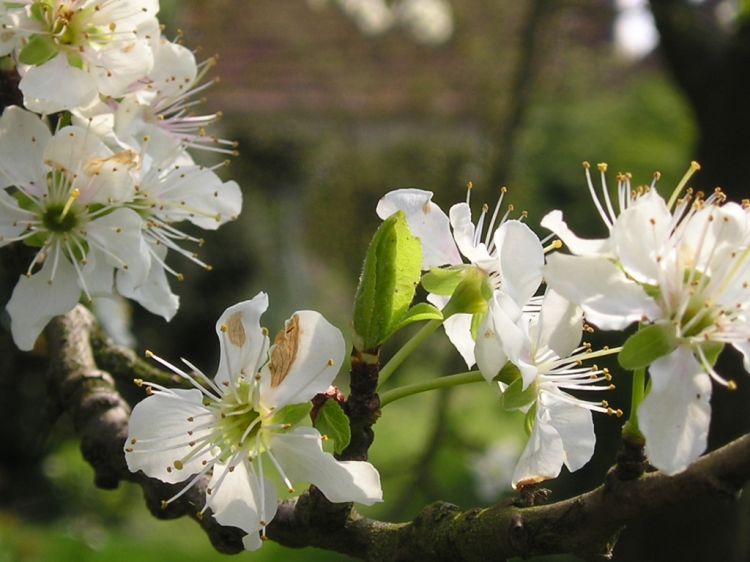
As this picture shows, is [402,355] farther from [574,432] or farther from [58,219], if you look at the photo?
[58,219]

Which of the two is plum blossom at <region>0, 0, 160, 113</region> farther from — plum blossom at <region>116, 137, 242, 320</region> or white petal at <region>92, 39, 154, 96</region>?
plum blossom at <region>116, 137, 242, 320</region>

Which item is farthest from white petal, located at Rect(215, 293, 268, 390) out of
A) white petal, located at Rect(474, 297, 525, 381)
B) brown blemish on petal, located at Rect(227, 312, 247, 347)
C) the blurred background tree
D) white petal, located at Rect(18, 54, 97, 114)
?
the blurred background tree

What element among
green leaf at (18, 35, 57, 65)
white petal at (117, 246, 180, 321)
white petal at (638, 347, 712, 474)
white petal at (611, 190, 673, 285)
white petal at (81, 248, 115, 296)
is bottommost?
white petal at (117, 246, 180, 321)

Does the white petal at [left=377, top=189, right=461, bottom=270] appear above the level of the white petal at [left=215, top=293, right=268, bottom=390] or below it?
above

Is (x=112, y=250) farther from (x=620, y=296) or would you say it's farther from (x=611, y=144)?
(x=611, y=144)

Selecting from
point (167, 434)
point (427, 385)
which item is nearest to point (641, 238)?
point (427, 385)

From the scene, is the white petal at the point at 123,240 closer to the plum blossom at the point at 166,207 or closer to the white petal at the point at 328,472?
the plum blossom at the point at 166,207
